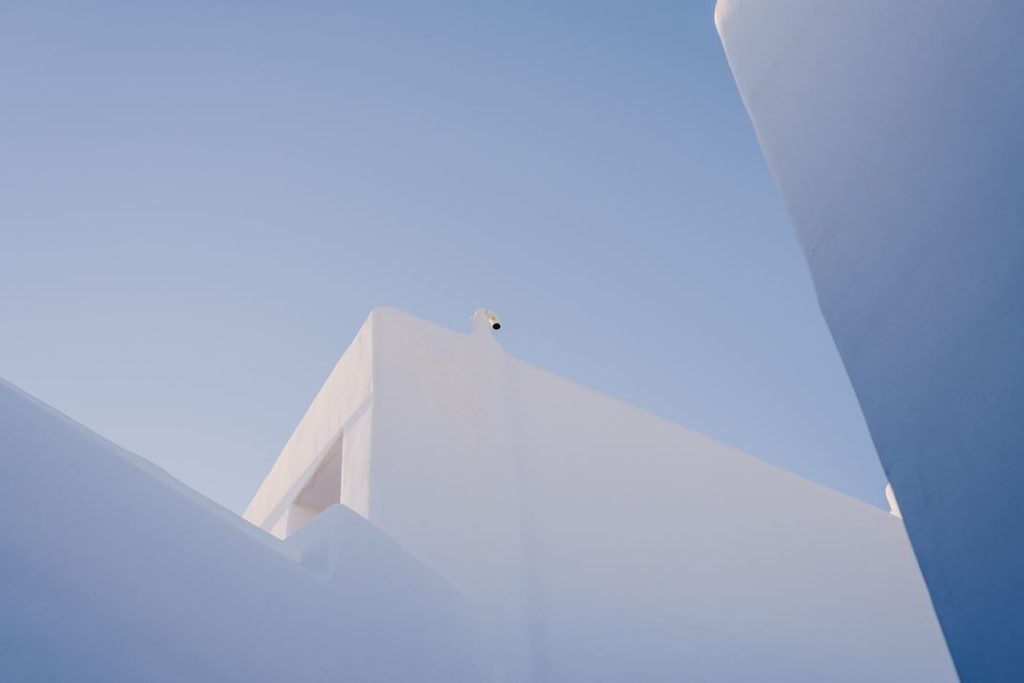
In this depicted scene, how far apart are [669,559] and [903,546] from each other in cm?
300

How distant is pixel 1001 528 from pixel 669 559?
136 inches

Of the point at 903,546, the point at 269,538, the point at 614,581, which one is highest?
the point at 903,546

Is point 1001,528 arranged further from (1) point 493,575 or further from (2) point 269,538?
(1) point 493,575

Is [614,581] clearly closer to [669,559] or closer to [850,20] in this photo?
[669,559]

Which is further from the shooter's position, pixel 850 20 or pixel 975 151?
pixel 850 20

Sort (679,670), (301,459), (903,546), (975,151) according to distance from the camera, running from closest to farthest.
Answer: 1. (975,151)
2. (679,670)
3. (301,459)
4. (903,546)

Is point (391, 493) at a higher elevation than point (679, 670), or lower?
higher

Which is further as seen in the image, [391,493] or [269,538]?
[391,493]

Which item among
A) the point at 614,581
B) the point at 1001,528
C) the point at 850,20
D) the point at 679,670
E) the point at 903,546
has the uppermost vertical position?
the point at 903,546

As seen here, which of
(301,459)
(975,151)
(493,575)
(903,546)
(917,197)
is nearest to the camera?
(975,151)

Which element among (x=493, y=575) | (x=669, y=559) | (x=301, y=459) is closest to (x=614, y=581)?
(x=669, y=559)

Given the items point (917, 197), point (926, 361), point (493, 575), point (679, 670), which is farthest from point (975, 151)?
point (679, 670)

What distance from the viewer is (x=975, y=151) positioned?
2.77 metres

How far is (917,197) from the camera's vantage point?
2959mm
